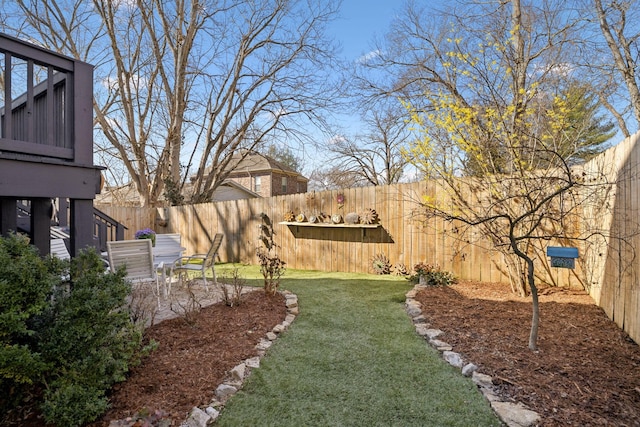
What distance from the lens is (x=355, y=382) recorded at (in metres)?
2.57

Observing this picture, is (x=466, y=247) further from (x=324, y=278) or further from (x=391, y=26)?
(x=391, y=26)

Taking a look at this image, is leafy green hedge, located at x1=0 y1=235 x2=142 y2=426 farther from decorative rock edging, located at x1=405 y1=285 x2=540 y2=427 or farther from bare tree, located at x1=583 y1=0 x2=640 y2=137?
bare tree, located at x1=583 y1=0 x2=640 y2=137

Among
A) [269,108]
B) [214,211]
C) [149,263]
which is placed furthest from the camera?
[269,108]

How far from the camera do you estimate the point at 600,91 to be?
8.19 metres

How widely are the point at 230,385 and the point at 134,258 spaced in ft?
9.20

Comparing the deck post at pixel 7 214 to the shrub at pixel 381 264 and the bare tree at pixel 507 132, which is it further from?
the shrub at pixel 381 264

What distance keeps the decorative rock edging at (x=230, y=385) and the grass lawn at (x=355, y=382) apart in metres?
0.05

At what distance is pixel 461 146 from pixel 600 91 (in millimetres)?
5995

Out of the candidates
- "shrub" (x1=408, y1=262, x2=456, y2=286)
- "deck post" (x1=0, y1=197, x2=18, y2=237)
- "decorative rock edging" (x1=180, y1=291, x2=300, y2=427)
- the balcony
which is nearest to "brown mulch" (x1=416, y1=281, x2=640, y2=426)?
"shrub" (x1=408, y1=262, x2=456, y2=286)

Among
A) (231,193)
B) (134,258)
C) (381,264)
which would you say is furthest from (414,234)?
(231,193)

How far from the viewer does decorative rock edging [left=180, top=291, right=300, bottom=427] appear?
6.79 ft

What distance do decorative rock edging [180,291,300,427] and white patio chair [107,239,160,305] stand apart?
1.89 meters

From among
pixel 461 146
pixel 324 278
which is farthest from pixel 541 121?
pixel 324 278

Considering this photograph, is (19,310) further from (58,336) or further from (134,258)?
(134,258)
